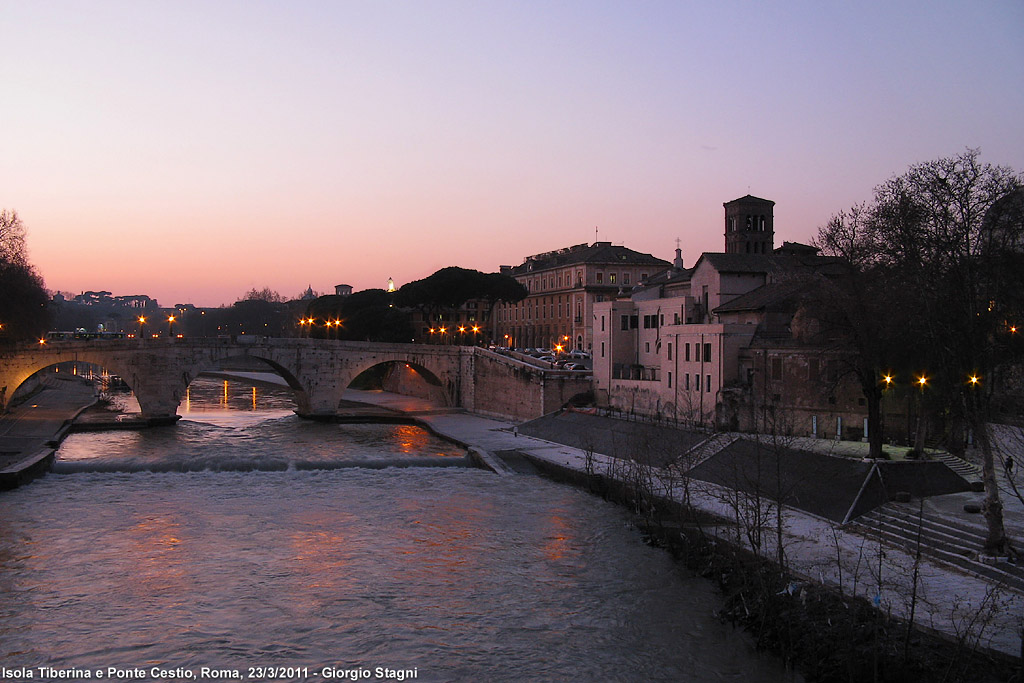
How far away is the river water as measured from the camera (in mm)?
15078

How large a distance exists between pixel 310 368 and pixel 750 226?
30576mm

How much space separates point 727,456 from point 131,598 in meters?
17.7

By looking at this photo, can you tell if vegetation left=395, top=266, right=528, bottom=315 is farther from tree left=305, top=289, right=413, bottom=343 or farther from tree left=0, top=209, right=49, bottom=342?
tree left=0, top=209, right=49, bottom=342

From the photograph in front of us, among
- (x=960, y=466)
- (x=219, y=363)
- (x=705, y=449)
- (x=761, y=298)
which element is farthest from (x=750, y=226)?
(x=960, y=466)

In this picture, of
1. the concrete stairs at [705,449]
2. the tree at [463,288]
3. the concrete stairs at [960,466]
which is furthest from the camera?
the tree at [463,288]

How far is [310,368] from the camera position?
51.3 meters

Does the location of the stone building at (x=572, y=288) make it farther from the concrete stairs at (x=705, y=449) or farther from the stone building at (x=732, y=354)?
the concrete stairs at (x=705, y=449)

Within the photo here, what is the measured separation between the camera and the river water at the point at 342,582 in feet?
49.5

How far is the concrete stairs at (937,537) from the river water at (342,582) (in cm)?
429

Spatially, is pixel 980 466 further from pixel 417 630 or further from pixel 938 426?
pixel 417 630

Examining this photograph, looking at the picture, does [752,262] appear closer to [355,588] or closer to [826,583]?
[826,583]

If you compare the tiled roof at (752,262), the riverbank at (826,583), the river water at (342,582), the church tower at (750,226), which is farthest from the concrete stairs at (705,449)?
the church tower at (750,226)

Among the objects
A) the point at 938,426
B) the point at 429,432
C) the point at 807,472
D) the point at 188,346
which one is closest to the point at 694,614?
the point at 807,472

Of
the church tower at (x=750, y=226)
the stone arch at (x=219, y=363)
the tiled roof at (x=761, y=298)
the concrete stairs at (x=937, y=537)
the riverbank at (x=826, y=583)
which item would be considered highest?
the church tower at (x=750, y=226)
